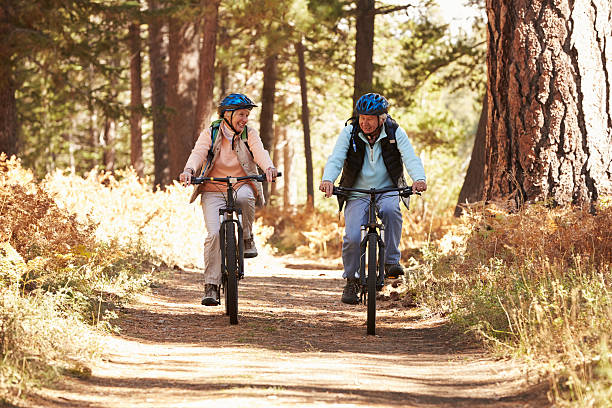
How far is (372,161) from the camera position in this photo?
8.49 metres

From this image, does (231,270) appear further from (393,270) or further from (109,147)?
(109,147)

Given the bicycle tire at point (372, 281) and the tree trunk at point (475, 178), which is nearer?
the bicycle tire at point (372, 281)

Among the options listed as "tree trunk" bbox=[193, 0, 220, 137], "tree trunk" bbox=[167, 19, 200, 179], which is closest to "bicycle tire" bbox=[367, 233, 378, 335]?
"tree trunk" bbox=[193, 0, 220, 137]

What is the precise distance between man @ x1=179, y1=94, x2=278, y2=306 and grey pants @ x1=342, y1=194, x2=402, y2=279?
3.41 feet

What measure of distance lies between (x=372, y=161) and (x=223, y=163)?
5.10 feet

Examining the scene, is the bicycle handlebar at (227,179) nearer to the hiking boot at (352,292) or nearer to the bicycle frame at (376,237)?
the bicycle frame at (376,237)

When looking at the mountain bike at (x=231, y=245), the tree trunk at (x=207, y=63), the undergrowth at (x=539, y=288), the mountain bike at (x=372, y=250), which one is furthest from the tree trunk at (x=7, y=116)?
the mountain bike at (x=372, y=250)

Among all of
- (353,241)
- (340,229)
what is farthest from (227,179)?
(340,229)

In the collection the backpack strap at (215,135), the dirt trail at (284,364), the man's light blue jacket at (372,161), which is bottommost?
the dirt trail at (284,364)

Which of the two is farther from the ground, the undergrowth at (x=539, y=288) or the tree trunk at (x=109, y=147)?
the tree trunk at (x=109, y=147)

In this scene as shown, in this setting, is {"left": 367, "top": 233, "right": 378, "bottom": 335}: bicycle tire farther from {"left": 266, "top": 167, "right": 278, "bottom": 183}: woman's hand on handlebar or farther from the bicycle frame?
{"left": 266, "top": 167, "right": 278, "bottom": 183}: woman's hand on handlebar

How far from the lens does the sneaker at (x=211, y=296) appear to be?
28.7 feet

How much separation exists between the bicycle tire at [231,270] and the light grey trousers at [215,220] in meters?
0.28

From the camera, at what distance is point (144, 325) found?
8359mm
